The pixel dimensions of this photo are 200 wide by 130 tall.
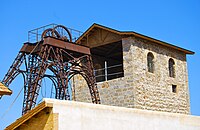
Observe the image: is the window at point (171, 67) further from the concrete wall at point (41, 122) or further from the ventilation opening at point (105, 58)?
the concrete wall at point (41, 122)

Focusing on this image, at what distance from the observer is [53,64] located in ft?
71.5

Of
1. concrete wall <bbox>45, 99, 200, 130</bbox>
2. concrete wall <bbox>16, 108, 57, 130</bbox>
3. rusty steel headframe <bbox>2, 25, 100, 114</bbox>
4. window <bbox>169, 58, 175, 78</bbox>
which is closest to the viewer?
concrete wall <bbox>16, 108, 57, 130</bbox>

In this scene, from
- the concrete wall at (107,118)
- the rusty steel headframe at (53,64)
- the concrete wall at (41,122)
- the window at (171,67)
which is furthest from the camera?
the window at (171,67)

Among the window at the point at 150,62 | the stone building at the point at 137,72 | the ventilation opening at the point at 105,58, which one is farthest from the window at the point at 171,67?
the ventilation opening at the point at 105,58

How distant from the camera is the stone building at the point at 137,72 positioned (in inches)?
939

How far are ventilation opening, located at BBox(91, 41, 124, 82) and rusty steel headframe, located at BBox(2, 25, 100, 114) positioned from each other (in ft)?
9.71

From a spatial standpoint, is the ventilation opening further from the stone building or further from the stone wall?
the stone wall


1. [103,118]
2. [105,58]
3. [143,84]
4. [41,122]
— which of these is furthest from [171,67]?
[41,122]

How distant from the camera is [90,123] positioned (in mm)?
13711

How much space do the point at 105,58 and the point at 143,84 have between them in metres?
5.30

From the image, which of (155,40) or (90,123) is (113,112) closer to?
(90,123)

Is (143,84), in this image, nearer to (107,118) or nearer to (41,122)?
(107,118)

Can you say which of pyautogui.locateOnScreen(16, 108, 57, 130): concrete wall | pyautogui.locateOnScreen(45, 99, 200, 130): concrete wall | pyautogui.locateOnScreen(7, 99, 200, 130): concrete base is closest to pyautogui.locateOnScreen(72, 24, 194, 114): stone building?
pyautogui.locateOnScreen(45, 99, 200, 130): concrete wall

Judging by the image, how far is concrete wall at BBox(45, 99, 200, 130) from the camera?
1292cm
